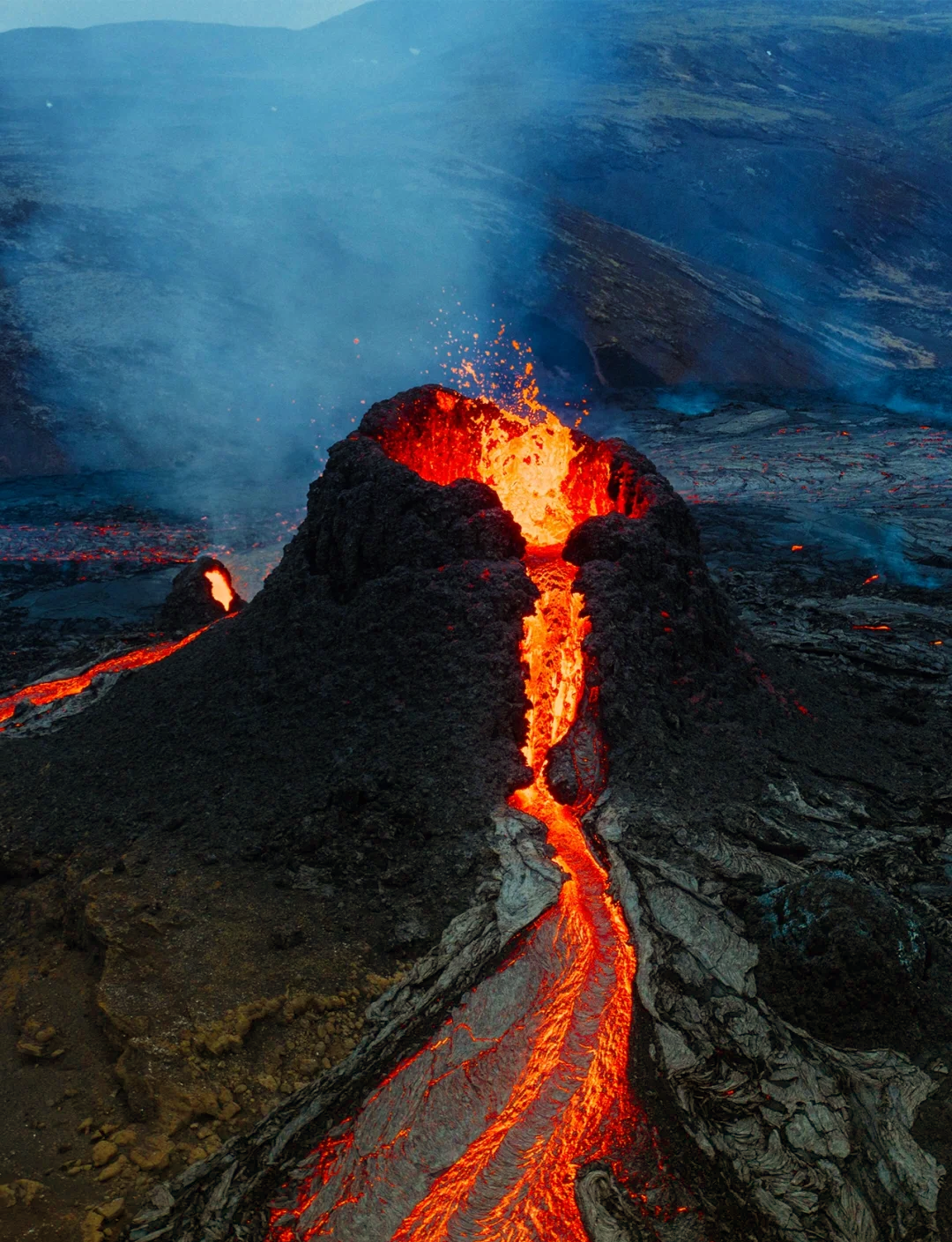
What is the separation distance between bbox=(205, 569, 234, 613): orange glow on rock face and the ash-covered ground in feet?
15.4

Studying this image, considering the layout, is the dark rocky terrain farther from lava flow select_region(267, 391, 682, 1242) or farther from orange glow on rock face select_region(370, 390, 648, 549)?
orange glow on rock face select_region(370, 390, 648, 549)

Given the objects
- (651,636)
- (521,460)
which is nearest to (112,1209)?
(651,636)

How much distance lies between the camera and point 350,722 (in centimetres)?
639

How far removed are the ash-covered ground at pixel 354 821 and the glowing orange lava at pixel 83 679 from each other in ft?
7.06

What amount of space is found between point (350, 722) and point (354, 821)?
0.92m

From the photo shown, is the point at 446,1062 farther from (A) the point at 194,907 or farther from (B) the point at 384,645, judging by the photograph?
A: (B) the point at 384,645

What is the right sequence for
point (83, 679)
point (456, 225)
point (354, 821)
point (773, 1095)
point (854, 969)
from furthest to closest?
point (456, 225) < point (83, 679) < point (354, 821) < point (854, 969) < point (773, 1095)

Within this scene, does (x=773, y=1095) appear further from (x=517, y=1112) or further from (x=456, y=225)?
(x=456, y=225)

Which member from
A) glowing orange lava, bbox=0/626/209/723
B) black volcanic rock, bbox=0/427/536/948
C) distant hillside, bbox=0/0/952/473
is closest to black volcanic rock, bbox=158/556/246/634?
glowing orange lava, bbox=0/626/209/723

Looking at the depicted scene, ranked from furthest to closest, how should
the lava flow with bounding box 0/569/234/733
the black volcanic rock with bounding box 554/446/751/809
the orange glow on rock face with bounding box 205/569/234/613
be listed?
1. the orange glow on rock face with bounding box 205/569/234/613
2. the lava flow with bounding box 0/569/234/733
3. the black volcanic rock with bounding box 554/446/751/809

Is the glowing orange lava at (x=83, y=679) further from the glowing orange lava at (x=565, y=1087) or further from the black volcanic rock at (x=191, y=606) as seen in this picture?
the glowing orange lava at (x=565, y=1087)

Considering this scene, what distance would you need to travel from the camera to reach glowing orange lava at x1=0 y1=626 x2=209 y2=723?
33.0 feet

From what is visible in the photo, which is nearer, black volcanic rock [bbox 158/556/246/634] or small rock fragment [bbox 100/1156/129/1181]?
small rock fragment [bbox 100/1156/129/1181]

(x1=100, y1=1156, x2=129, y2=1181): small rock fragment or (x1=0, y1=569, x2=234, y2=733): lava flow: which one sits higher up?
(x1=100, y1=1156, x2=129, y2=1181): small rock fragment
